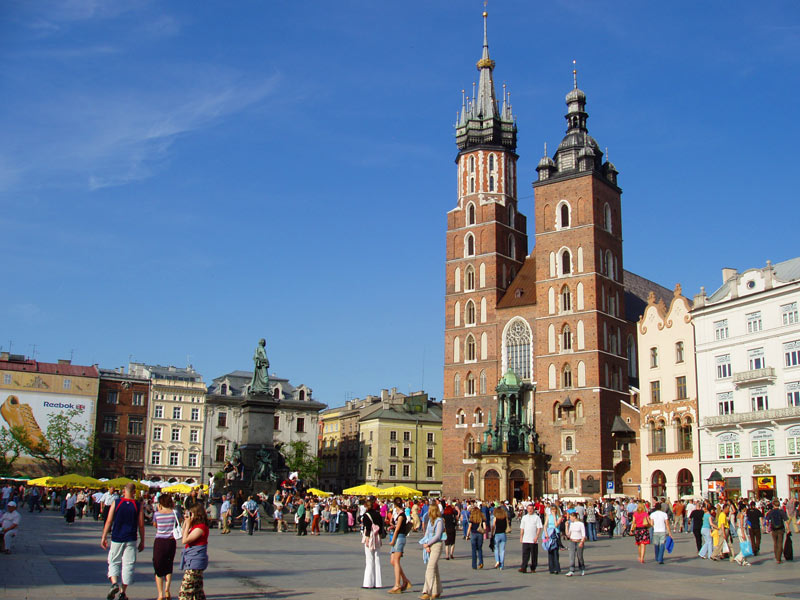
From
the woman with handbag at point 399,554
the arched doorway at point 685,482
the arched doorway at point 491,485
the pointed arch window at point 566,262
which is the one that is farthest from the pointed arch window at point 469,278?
the woman with handbag at point 399,554

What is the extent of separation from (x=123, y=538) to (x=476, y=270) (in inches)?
2256

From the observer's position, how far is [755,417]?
146 feet

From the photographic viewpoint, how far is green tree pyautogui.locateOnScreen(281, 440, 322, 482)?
77312mm

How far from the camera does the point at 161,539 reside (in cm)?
1186

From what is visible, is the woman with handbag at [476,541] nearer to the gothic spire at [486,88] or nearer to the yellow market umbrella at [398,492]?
the yellow market umbrella at [398,492]

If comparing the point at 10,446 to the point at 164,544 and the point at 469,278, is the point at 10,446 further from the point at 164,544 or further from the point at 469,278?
the point at 164,544

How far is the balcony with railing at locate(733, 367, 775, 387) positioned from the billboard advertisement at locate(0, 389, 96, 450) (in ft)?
190

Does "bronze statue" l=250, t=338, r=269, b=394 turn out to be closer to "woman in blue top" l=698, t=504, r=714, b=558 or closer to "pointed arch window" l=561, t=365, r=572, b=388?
"woman in blue top" l=698, t=504, r=714, b=558

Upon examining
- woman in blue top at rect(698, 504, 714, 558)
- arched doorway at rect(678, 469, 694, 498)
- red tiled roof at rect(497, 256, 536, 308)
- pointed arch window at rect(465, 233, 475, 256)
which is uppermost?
pointed arch window at rect(465, 233, 475, 256)

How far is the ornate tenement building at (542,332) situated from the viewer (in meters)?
59.6

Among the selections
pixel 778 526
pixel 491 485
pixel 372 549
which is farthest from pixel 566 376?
pixel 372 549

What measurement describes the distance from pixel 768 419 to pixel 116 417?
59.2m

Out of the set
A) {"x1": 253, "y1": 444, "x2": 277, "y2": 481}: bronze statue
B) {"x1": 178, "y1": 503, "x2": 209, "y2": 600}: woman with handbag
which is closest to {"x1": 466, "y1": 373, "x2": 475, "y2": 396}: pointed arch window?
{"x1": 253, "y1": 444, "x2": 277, "y2": 481}: bronze statue

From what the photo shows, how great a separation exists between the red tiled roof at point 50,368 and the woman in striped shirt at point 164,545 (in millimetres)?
74018
